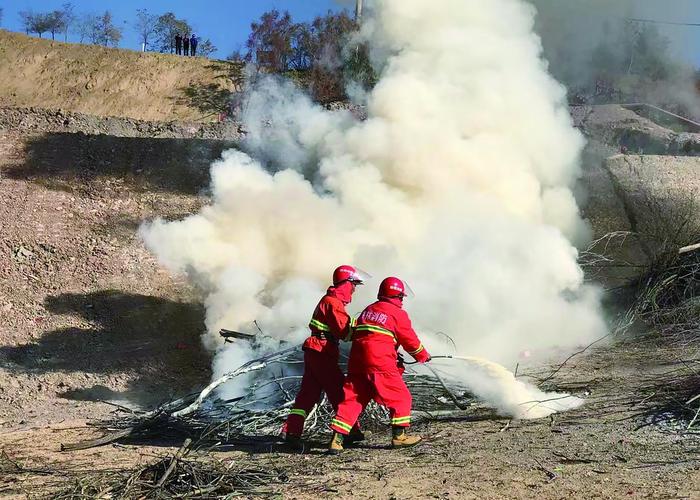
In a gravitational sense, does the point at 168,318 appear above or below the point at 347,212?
below

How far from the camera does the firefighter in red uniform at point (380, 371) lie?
6.35m

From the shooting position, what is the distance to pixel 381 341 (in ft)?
21.2

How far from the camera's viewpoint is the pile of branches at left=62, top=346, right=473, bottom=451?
288 inches

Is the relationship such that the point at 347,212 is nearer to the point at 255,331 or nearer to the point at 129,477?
the point at 255,331

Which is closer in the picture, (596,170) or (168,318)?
(168,318)

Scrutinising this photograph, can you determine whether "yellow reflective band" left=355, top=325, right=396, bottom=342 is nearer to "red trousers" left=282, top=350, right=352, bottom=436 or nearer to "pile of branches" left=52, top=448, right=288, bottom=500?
"red trousers" left=282, top=350, right=352, bottom=436

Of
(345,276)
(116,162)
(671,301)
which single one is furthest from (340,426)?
(116,162)

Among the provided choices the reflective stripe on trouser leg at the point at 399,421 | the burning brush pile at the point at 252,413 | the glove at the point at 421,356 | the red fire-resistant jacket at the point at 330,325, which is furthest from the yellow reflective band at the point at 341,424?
the burning brush pile at the point at 252,413

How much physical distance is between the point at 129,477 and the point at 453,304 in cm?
625

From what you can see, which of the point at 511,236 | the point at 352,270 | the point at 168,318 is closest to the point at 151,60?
the point at 168,318

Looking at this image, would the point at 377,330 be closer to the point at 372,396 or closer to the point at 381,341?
the point at 381,341

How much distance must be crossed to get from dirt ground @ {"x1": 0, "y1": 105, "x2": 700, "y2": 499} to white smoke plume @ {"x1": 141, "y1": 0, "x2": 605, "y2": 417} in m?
1.34

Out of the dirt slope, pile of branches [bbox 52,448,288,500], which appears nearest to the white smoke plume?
pile of branches [bbox 52,448,288,500]

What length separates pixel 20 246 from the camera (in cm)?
1486
